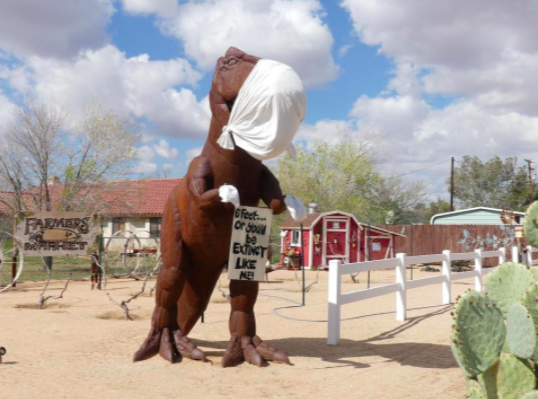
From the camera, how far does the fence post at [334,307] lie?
7.50m

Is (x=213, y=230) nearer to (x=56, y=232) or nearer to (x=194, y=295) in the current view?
(x=194, y=295)

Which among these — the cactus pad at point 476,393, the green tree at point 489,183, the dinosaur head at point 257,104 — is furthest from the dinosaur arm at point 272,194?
the green tree at point 489,183

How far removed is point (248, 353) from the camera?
19.7ft

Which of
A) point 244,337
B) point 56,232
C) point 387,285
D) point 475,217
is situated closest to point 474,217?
point 475,217

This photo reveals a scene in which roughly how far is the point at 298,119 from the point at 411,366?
2.91 m

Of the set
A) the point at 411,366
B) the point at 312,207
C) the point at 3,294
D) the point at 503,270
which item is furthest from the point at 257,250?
the point at 312,207

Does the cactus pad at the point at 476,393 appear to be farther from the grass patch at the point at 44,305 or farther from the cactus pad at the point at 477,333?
the grass patch at the point at 44,305

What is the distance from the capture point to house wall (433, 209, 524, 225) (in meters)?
31.0

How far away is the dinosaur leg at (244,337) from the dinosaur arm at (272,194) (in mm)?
878

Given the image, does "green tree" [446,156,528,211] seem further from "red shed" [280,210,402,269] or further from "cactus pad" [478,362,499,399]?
"cactus pad" [478,362,499,399]

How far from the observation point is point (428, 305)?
11.7 metres

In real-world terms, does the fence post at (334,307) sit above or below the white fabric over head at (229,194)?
below

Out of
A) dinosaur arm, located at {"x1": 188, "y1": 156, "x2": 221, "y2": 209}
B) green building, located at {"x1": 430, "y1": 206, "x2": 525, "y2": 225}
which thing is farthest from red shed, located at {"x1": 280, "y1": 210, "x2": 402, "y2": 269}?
dinosaur arm, located at {"x1": 188, "y1": 156, "x2": 221, "y2": 209}

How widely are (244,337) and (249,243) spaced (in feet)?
3.37
